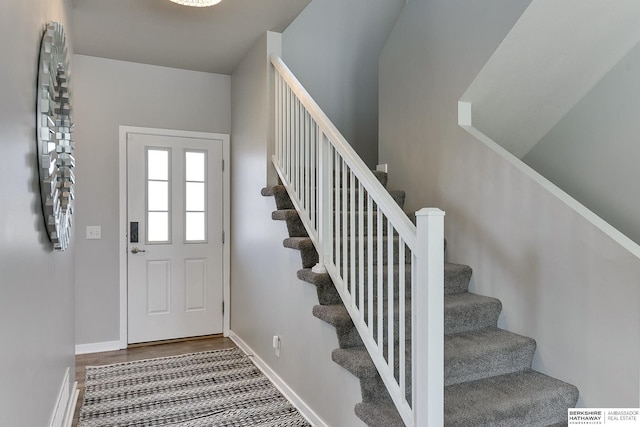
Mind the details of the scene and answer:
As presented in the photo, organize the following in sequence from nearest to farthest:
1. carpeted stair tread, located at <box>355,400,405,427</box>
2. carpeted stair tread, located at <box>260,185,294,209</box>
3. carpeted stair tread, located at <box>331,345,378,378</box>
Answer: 1. carpeted stair tread, located at <box>355,400,405,427</box>
2. carpeted stair tread, located at <box>331,345,378,378</box>
3. carpeted stair tread, located at <box>260,185,294,209</box>

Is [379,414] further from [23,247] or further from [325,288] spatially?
[23,247]

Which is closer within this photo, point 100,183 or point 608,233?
point 608,233

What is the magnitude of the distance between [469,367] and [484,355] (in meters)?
0.10

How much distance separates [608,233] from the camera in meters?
1.95

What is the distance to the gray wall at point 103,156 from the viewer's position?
12.2 ft

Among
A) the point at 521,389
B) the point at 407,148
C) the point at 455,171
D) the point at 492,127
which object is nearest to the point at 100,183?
the point at 407,148

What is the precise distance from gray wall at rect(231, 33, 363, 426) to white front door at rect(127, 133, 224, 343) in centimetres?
20

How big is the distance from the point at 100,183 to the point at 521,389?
3.55 m

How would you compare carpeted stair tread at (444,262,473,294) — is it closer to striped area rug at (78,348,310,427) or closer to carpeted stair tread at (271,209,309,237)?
carpeted stair tread at (271,209,309,237)

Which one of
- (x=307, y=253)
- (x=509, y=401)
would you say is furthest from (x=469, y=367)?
(x=307, y=253)

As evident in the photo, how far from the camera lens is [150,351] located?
12.3 ft

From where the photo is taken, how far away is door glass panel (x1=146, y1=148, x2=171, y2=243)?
12.9 feet

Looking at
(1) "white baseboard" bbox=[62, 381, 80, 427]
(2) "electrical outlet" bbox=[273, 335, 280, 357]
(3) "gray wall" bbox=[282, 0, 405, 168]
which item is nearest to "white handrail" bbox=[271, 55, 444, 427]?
(2) "electrical outlet" bbox=[273, 335, 280, 357]

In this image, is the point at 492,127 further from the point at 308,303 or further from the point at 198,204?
the point at 198,204
